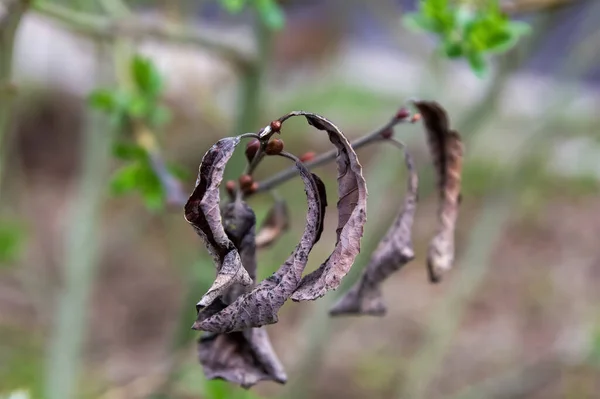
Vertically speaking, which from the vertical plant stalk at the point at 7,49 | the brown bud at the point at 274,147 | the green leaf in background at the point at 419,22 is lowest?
the brown bud at the point at 274,147

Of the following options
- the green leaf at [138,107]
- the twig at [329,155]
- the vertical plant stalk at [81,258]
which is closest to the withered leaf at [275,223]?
the twig at [329,155]

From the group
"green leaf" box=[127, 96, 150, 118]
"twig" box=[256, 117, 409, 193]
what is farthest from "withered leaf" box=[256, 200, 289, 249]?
"green leaf" box=[127, 96, 150, 118]

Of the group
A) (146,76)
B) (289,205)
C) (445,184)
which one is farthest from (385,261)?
(289,205)

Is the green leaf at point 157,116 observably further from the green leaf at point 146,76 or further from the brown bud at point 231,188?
the brown bud at point 231,188

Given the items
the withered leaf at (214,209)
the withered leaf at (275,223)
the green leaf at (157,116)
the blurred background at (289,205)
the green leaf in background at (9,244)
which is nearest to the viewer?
the withered leaf at (214,209)

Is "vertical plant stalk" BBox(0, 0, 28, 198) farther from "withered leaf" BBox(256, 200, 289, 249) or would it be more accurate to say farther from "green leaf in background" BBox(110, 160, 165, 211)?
"withered leaf" BBox(256, 200, 289, 249)

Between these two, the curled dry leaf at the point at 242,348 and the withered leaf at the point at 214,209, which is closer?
the withered leaf at the point at 214,209

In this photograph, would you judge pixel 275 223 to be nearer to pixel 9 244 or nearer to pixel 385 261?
pixel 385 261

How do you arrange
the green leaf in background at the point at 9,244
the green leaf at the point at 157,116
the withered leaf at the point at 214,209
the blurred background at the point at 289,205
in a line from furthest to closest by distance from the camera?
the green leaf in background at the point at 9,244, the blurred background at the point at 289,205, the green leaf at the point at 157,116, the withered leaf at the point at 214,209
